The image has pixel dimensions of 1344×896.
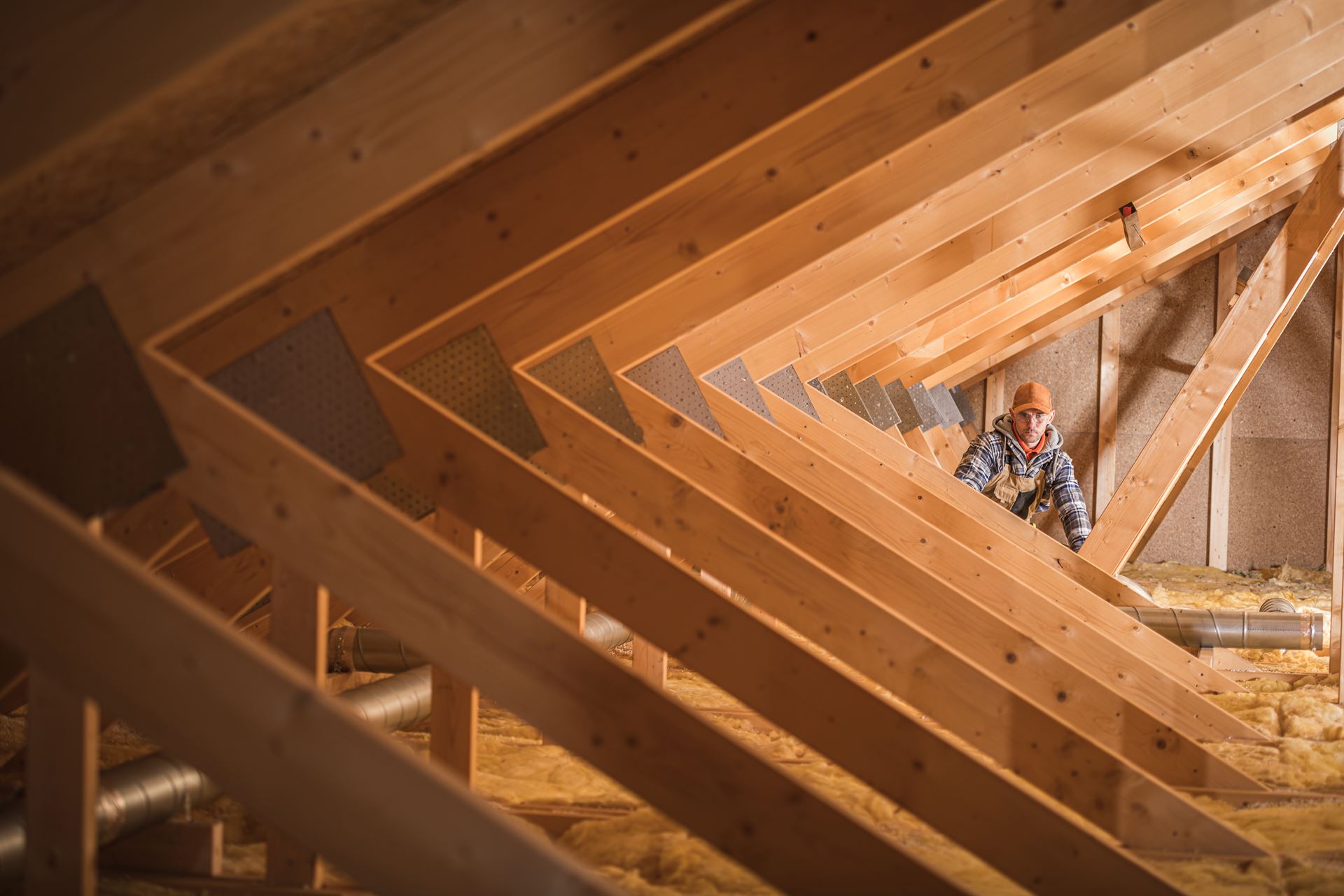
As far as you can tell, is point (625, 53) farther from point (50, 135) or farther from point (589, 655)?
point (589, 655)

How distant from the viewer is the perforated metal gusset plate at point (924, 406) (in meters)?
7.66

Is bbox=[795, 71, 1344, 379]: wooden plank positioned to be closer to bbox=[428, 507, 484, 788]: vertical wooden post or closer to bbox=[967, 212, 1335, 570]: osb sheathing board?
bbox=[428, 507, 484, 788]: vertical wooden post

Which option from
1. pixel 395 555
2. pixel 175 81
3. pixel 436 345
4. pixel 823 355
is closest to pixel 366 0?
pixel 175 81

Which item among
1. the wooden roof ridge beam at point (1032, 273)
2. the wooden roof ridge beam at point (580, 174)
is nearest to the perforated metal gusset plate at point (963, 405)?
the wooden roof ridge beam at point (1032, 273)

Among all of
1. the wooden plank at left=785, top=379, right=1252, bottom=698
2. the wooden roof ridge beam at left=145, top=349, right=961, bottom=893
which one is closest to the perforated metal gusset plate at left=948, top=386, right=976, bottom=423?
the wooden plank at left=785, top=379, right=1252, bottom=698

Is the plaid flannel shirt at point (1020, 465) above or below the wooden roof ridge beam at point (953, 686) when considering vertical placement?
above

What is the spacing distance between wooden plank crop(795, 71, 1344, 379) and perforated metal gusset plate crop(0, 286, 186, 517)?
9.15ft

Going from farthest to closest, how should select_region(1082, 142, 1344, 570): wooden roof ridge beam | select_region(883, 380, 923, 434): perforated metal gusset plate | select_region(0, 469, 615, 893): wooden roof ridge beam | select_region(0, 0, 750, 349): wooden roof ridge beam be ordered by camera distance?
select_region(883, 380, 923, 434): perforated metal gusset plate → select_region(1082, 142, 1344, 570): wooden roof ridge beam → select_region(0, 0, 750, 349): wooden roof ridge beam → select_region(0, 469, 615, 893): wooden roof ridge beam

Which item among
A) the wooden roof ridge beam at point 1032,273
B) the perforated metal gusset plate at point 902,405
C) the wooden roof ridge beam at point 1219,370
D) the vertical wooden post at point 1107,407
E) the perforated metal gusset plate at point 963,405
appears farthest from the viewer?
the perforated metal gusset plate at point 963,405

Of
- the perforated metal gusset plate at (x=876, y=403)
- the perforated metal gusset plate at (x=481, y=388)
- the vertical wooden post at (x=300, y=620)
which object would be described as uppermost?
the perforated metal gusset plate at (x=876, y=403)

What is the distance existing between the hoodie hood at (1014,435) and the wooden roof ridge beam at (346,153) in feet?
14.4

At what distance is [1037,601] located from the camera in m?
3.50

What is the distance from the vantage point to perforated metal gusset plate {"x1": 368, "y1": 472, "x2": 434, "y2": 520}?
96.7 inches

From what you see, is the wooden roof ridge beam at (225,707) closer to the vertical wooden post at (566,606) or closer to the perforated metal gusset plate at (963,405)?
the vertical wooden post at (566,606)
